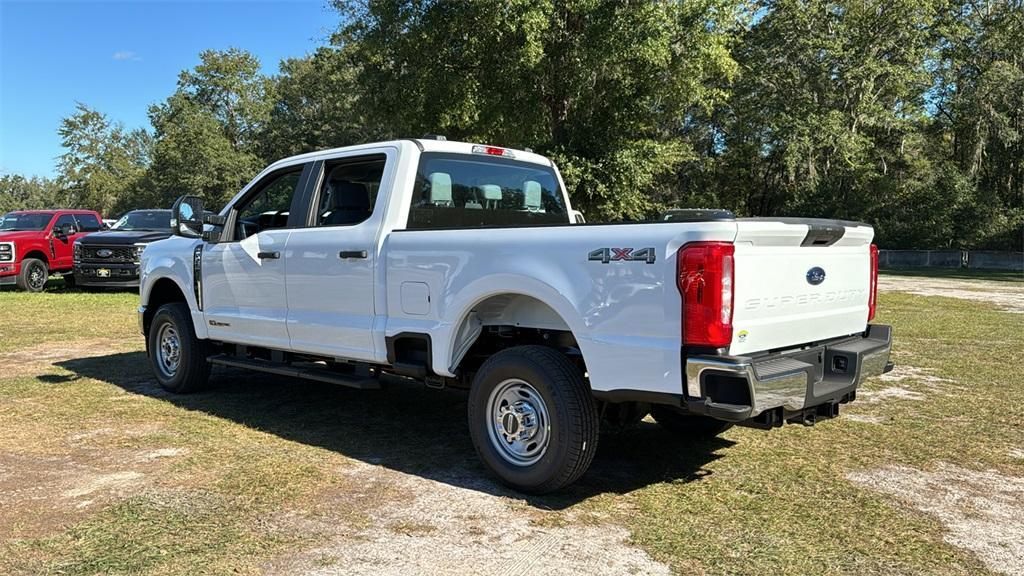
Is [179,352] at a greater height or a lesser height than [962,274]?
greater

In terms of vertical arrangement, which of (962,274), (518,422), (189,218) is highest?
(189,218)

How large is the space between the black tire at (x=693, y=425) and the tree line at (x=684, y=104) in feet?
53.2

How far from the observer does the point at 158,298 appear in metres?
7.61

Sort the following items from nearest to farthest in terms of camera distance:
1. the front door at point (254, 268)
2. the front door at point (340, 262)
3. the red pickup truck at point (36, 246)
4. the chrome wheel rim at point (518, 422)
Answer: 1. the chrome wheel rim at point (518, 422)
2. the front door at point (340, 262)
3. the front door at point (254, 268)
4. the red pickup truck at point (36, 246)

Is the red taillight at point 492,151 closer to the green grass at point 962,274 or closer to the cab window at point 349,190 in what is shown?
the cab window at point 349,190

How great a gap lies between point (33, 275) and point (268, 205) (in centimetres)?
1446

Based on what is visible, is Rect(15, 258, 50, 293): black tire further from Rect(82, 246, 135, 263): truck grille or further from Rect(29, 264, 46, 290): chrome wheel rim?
Rect(82, 246, 135, 263): truck grille

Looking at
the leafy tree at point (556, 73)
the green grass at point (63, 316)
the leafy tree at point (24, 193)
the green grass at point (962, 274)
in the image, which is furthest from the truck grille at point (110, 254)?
the leafy tree at point (24, 193)

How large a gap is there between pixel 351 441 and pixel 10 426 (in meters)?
2.66

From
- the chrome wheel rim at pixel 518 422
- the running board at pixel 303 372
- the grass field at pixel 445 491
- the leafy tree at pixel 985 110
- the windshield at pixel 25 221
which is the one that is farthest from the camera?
the leafy tree at pixel 985 110

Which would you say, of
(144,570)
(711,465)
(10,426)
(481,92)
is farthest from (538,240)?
(481,92)

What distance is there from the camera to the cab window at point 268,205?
6.33 metres

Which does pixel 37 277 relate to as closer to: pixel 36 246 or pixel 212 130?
pixel 36 246

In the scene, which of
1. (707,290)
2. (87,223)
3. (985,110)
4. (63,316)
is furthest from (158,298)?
(985,110)
